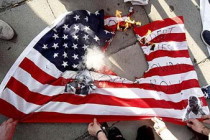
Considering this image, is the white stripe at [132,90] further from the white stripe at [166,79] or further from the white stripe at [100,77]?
the white stripe at [100,77]

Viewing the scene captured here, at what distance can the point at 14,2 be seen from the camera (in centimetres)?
294

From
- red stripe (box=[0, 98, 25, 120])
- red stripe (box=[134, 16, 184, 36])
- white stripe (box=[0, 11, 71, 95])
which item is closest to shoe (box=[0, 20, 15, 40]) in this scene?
white stripe (box=[0, 11, 71, 95])

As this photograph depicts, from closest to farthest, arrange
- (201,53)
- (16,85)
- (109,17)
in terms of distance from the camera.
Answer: (16,85)
(109,17)
(201,53)

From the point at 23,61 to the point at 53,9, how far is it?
690 millimetres

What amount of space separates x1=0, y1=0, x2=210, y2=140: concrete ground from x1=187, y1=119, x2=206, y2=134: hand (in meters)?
0.16

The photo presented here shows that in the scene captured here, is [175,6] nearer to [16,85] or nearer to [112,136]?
[112,136]

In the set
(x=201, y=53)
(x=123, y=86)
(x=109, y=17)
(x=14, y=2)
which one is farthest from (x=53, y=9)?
(x=201, y=53)

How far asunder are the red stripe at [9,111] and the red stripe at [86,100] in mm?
139

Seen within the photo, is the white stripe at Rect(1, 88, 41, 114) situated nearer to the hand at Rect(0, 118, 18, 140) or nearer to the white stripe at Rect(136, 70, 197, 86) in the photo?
the hand at Rect(0, 118, 18, 140)

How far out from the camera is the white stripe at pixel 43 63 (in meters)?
2.74

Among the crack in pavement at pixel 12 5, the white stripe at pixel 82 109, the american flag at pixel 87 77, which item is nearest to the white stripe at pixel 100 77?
the american flag at pixel 87 77

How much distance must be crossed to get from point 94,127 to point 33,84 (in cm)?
74

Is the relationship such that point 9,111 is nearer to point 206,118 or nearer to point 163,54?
point 163,54

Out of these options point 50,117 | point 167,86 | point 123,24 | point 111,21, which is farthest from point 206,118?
point 50,117
